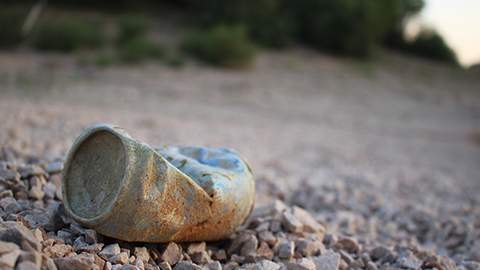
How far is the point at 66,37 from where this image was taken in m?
10.6

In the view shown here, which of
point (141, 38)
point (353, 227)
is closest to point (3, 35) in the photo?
point (141, 38)

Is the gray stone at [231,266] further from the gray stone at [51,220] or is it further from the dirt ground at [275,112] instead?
the dirt ground at [275,112]

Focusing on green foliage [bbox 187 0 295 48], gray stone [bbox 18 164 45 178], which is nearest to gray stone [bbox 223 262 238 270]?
gray stone [bbox 18 164 45 178]

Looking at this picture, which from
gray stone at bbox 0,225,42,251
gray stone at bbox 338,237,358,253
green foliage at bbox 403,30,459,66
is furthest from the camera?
green foliage at bbox 403,30,459,66

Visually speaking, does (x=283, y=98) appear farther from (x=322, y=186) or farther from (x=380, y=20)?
(x=380, y=20)

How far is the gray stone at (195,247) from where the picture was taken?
1884 millimetres

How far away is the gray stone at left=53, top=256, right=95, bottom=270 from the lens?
139 centimetres

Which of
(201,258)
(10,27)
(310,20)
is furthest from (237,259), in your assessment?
(310,20)

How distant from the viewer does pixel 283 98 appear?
1048 centimetres

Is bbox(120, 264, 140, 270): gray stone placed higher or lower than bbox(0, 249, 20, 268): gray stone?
lower

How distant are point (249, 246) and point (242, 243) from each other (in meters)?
0.05

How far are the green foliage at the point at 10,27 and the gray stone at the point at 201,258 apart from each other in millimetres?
10623

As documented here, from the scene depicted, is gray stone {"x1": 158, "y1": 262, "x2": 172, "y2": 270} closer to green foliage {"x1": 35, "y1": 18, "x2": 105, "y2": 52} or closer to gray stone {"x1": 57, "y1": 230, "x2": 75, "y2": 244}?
gray stone {"x1": 57, "y1": 230, "x2": 75, "y2": 244}

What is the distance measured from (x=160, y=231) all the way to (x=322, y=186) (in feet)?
8.04
